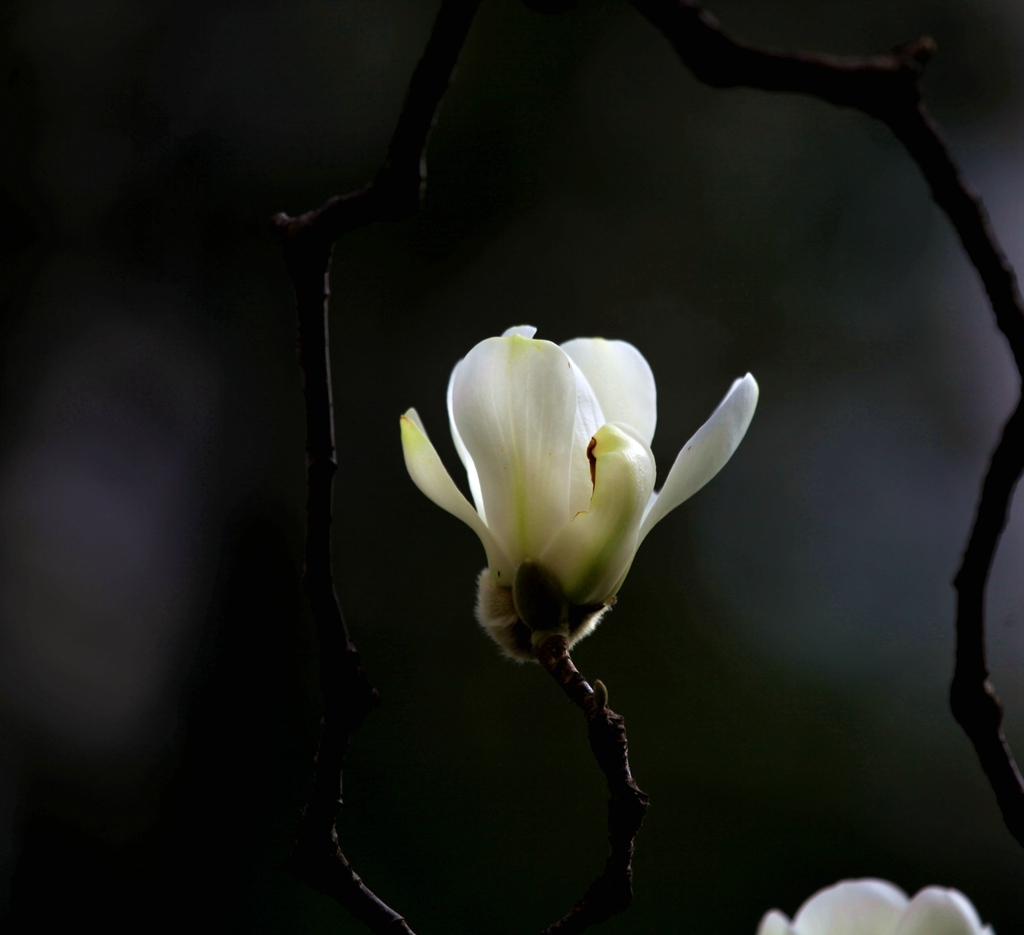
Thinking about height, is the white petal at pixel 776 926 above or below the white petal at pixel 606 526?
below

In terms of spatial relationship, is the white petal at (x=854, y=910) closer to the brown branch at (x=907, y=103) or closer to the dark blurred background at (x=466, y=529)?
the brown branch at (x=907, y=103)

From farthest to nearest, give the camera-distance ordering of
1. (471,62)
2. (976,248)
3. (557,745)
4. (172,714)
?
(471,62)
(557,745)
(172,714)
(976,248)

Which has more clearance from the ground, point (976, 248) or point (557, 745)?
point (976, 248)

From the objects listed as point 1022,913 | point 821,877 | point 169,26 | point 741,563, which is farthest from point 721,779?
point 169,26

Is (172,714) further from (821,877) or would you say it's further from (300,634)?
(821,877)

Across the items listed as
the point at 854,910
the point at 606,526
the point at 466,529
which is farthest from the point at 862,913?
the point at 466,529

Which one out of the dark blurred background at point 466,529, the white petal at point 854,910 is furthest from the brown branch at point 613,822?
the dark blurred background at point 466,529
